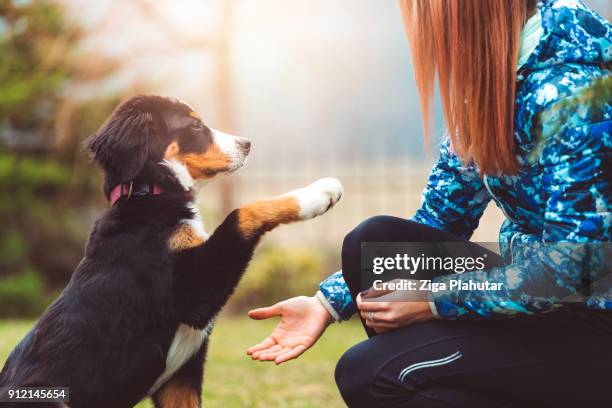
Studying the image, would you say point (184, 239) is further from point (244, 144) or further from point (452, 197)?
point (452, 197)

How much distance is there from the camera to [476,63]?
6.20 ft

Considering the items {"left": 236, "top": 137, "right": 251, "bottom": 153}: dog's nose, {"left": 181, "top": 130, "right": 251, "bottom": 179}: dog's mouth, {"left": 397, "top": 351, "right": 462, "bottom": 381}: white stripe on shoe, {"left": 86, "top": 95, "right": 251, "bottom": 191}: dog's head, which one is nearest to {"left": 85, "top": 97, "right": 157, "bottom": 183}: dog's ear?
{"left": 86, "top": 95, "right": 251, "bottom": 191}: dog's head

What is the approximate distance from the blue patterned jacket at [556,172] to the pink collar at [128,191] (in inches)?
41.7

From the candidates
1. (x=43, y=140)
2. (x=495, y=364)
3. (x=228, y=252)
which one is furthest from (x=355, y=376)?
(x=43, y=140)

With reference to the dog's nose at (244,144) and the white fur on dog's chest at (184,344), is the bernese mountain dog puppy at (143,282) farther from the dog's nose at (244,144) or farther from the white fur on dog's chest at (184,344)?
the dog's nose at (244,144)

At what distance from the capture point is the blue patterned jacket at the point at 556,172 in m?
1.71

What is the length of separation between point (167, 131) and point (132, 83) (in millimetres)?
6652

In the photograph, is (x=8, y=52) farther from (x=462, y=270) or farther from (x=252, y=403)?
(x=462, y=270)

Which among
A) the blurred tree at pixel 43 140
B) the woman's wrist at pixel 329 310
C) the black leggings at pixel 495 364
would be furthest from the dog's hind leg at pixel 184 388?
the blurred tree at pixel 43 140

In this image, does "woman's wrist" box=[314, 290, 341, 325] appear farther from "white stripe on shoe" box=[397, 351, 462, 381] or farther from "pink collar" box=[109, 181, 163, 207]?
"pink collar" box=[109, 181, 163, 207]

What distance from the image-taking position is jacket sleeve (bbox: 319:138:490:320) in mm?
2266

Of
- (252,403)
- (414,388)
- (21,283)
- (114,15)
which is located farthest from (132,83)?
(414,388)

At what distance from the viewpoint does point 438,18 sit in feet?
6.30

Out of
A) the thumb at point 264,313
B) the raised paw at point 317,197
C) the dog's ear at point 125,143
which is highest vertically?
the dog's ear at point 125,143
